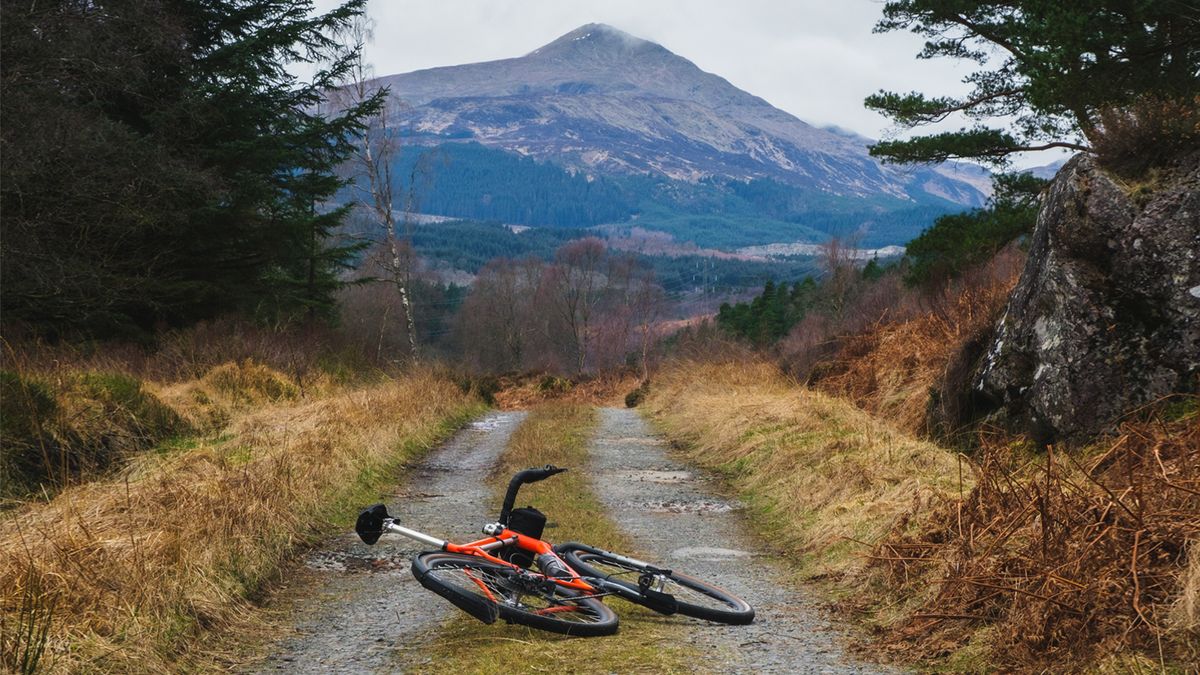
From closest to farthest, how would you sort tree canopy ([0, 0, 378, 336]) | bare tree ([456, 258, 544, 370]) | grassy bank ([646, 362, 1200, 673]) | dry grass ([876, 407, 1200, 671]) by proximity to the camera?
dry grass ([876, 407, 1200, 671]), grassy bank ([646, 362, 1200, 673]), tree canopy ([0, 0, 378, 336]), bare tree ([456, 258, 544, 370])

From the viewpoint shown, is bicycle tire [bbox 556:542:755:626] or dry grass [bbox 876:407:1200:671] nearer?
dry grass [bbox 876:407:1200:671]

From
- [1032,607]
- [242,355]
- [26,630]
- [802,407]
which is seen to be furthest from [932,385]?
[242,355]

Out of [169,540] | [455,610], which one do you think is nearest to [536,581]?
[455,610]

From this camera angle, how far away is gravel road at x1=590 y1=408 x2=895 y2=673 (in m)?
5.21

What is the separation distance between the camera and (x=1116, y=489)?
5.31m

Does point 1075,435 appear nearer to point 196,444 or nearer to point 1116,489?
point 1116,489

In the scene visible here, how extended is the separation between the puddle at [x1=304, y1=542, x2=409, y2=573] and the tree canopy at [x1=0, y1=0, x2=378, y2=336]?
11588 millimetres

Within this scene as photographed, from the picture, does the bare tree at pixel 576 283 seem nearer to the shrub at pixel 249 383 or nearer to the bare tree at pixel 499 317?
the bare tree at pixel 499 317

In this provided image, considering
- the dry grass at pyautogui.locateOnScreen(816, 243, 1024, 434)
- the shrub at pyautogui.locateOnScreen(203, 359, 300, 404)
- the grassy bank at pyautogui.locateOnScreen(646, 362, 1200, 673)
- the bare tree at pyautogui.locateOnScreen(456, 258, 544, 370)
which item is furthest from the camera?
the bare tree at pyautogui.locateOnScreen(456, 258, 544, 370)

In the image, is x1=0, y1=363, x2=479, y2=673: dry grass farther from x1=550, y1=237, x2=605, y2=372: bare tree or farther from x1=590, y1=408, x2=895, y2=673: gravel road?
x1=550, y1=237, x2=605, y2=372: bare tree

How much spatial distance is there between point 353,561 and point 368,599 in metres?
1.24

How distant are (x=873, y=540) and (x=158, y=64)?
794 inches

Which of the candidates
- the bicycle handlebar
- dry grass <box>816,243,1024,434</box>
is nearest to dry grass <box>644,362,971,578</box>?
dry grass <box>816,243,1024,434</box>

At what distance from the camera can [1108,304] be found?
8234 millimetres
